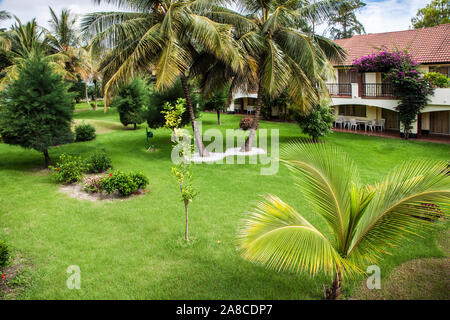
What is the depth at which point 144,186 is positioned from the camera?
11023 millimetres

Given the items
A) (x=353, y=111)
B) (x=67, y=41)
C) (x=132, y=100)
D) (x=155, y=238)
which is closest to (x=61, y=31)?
(x=67, y=41)

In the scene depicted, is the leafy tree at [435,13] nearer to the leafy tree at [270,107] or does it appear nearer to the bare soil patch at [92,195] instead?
the leafy tree at [270,107]

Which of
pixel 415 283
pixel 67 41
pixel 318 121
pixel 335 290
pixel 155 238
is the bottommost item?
pixel 415 283

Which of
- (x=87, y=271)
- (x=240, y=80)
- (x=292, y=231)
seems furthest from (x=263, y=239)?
(x=240, y=80)

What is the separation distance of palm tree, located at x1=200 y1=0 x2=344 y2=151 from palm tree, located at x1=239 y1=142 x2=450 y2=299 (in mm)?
8609

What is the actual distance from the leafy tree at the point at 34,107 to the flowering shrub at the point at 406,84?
16.8 meters

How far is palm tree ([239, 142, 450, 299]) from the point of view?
4.28 metres

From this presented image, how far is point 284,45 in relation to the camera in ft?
46.9

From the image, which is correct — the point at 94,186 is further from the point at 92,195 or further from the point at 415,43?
the point at 415,43

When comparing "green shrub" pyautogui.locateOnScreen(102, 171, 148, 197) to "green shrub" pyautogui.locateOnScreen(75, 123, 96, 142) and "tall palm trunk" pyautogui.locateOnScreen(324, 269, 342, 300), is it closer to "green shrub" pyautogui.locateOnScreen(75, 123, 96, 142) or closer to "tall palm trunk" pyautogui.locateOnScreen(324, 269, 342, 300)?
"tall palm trunk" pyautogui.locateOnScreen(324, 269, 342, 300)

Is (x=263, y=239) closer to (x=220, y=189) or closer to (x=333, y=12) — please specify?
(x=220, y=189)

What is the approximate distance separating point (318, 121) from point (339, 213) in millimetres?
13410

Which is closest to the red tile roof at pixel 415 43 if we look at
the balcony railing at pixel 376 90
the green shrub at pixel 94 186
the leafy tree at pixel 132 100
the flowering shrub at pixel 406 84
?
the flowering shrub at pixel 406 84

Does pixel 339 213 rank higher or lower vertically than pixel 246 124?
lower
